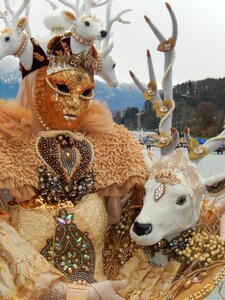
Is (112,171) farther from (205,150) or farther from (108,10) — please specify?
(108,10)

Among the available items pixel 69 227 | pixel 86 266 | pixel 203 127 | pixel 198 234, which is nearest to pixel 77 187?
pixel 69 227

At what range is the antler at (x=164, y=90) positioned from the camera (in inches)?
126

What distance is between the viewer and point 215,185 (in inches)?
124

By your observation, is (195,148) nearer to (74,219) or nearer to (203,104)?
(74,219)

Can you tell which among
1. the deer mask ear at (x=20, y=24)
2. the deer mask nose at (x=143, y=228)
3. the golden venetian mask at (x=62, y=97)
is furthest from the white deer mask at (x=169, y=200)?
the deer mask ear at (x=20, y=24)

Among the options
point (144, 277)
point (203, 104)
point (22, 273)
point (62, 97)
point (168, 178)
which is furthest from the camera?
point (203, 104)

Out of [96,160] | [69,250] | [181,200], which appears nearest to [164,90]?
[96,160]

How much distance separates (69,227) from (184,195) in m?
0.61

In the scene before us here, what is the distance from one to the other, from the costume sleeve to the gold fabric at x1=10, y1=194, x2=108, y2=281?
36 cm

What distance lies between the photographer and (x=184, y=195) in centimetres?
299

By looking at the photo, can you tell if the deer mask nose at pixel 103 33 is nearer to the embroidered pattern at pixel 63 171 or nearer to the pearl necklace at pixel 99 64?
the pearl necklace at pixel 99 64

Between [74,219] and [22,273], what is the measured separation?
0.67m

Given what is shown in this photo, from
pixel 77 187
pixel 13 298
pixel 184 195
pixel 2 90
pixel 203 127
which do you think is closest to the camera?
pixel 13 298

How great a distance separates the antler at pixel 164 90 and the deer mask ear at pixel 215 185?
10.4 inches
